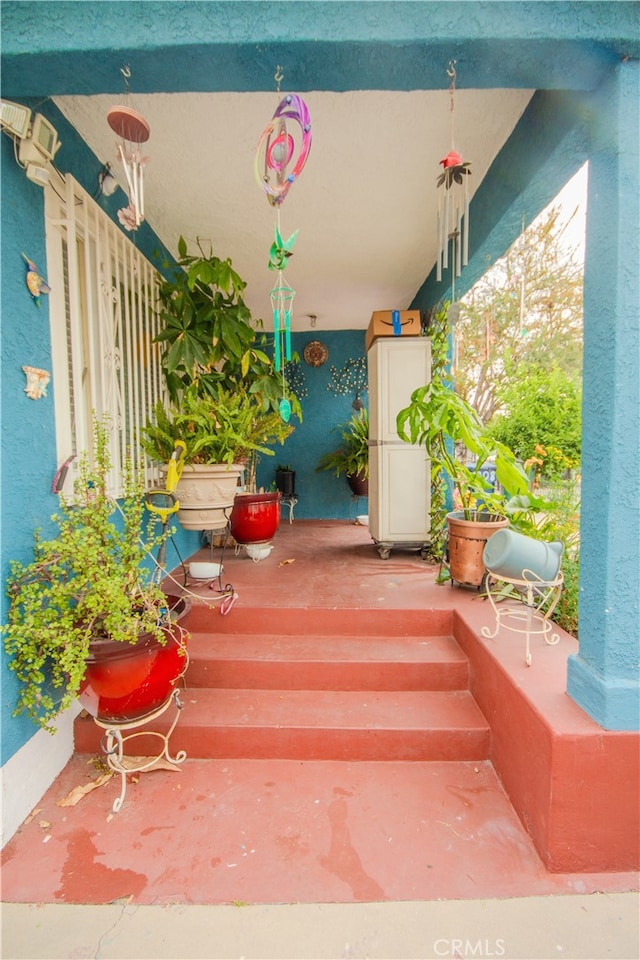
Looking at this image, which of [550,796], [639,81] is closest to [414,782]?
[550,796]

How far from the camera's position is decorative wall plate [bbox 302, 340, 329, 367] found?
5.36 m

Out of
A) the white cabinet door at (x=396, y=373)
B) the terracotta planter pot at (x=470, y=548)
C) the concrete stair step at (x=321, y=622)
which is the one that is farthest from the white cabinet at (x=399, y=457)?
the concrete stair step at (x=321, y=622)

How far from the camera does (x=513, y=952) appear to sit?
1096 mm

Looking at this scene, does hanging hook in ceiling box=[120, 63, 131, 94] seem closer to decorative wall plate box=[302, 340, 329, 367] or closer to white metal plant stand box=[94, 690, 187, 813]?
white metal plant stand box=[94, 690, 187, 813]

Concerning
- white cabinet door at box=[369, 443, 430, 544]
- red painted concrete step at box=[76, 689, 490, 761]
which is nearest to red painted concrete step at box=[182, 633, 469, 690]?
red painted concrete step at box=[76, 689, 490, 761]

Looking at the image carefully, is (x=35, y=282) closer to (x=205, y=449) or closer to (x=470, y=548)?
(x=205, y=449)

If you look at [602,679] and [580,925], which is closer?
[580,925]

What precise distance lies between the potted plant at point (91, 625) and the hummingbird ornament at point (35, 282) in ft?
1.96

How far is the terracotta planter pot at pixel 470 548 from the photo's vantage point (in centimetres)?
257

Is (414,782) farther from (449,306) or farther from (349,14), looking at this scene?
(449,306)

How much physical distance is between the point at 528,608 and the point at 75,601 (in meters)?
1.97

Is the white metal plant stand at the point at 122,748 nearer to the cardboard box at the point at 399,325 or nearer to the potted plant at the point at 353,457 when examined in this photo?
the cardboard box at the point at 399,325

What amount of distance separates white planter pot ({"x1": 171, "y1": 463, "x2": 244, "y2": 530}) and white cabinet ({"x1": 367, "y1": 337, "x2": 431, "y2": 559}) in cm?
146

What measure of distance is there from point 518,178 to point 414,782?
8.71 feet
